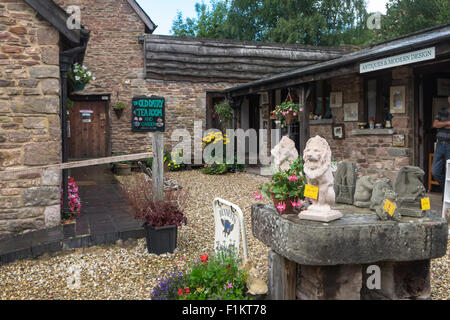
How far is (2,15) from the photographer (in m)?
4.81

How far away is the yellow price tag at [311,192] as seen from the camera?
2723 mm

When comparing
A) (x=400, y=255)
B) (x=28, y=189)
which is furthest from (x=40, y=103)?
(x=400, y=255)

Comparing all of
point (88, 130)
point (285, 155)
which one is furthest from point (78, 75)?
point (88, 130)

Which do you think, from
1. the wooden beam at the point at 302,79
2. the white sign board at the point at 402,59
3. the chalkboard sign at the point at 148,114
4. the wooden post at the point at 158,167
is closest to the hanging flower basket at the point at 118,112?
the chalkboard sign at the point at 148,114

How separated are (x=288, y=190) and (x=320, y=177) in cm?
33

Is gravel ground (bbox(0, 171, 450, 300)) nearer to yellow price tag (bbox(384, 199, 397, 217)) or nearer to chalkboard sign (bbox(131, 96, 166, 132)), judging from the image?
yellow price tag (bbox(384, 199, 397, 217))

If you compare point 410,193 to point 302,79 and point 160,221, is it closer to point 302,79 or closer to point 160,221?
point 160,221

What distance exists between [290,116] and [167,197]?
17.4ft

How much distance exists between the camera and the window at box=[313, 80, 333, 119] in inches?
381

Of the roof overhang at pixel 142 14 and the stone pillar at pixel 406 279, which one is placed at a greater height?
the roof overhang at pixel 142 14

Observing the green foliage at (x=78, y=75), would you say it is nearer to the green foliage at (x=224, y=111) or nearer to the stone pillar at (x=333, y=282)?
the stone pillar at (x=333, y=282)

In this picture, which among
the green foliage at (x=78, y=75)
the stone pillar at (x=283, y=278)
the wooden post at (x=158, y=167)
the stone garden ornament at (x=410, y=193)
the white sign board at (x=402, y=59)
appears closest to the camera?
the stone pillar at (x=283, y=278)

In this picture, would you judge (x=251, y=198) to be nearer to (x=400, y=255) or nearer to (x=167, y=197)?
(x=167, y=197)

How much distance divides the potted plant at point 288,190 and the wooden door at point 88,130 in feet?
33.7
